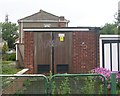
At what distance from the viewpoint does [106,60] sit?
1491 centimetres

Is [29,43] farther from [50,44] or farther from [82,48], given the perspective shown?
[82,48]

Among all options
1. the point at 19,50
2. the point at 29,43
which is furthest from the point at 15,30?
the point at 29,43

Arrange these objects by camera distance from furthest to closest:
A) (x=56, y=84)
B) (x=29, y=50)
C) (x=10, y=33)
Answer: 1. (x=10, y=33)
2. (x=29, y=50)
3. (x=56, y=84)

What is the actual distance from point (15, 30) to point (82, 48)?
43539 mm

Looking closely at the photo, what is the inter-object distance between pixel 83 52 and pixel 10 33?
4120cm

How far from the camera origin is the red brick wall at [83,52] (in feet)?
50.4

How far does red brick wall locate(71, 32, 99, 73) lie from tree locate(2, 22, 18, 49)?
3667cm

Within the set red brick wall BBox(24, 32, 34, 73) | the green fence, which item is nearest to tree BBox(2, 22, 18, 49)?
red brick wall BBox(24, 32, 34, 73)

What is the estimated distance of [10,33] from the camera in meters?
55.0

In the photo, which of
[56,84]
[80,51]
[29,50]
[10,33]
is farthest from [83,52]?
[10,33]

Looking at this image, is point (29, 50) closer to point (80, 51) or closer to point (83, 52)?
point (80, 51)

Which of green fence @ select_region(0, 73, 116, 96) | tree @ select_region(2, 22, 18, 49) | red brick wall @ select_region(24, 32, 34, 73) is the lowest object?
green fence @ select_region(0, 73, 116, 96)

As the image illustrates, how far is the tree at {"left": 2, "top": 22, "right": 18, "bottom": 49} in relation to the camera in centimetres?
5231

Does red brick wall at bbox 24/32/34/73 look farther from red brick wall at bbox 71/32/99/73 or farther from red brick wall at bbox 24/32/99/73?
red brick wall at bbox 71/32/99/73
